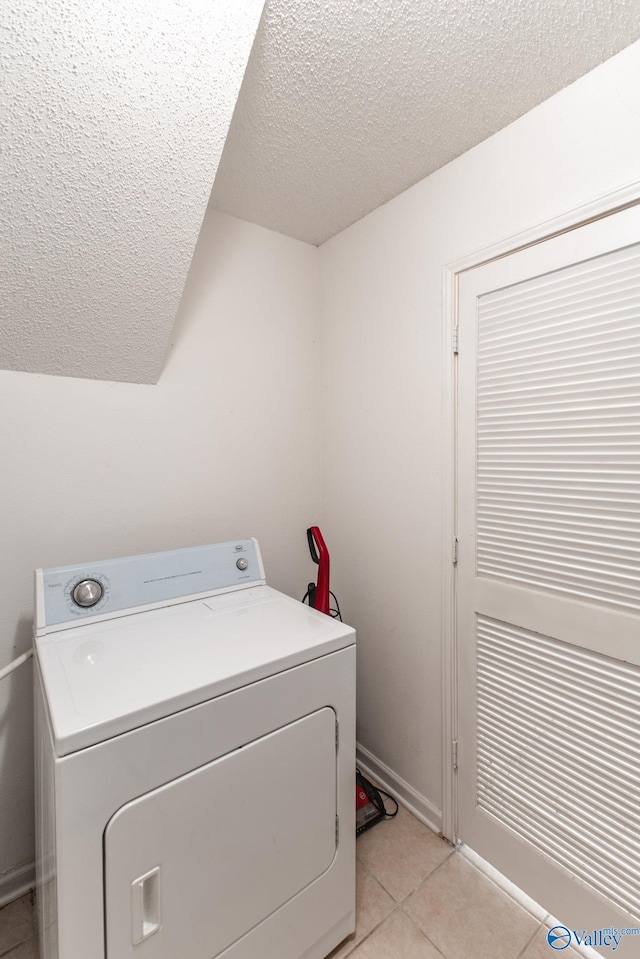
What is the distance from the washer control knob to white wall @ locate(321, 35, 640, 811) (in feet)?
3.49

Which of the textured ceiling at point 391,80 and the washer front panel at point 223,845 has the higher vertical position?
the textured ceiling at point 391,80

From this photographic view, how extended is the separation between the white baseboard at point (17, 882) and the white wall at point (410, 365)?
4.16ft

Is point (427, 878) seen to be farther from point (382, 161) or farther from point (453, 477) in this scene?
point (382, 161)

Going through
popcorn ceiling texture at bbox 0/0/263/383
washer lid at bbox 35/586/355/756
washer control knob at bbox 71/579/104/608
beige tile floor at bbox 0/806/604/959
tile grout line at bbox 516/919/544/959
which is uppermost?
popcorn ceiling texture at bbox 0/0/263/383

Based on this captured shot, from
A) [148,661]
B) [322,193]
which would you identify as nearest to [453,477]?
[148,661]

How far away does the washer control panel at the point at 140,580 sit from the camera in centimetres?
126

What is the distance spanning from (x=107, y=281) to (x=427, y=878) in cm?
215

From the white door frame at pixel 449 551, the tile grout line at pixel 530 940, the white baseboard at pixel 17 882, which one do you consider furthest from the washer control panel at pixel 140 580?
the tile grout line at pixel 530 940

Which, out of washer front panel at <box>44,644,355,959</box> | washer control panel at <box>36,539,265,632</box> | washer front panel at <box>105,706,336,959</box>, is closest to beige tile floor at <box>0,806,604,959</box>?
washer front panel at <box>44,644,355,959</box>

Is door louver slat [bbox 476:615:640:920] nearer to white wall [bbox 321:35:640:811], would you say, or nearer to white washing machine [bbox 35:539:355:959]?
white wall [bbox 321:35:640:811]

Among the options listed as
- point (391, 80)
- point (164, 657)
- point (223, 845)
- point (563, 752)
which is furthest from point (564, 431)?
point (223, 845)

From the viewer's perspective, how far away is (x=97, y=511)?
1573mm

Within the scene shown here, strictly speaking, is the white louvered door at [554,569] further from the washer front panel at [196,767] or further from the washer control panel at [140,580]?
the washer control panel at [140,580]

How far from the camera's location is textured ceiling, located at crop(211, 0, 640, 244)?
40.5 inches
